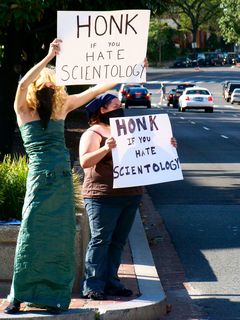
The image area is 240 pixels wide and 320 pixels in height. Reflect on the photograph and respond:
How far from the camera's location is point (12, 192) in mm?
8672

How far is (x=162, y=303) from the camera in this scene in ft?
26.2

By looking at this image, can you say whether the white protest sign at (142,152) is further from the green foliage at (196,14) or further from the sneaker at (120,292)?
the green foliage at (196,14)

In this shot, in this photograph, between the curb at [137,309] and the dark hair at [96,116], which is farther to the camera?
the dark hair at [96,116]

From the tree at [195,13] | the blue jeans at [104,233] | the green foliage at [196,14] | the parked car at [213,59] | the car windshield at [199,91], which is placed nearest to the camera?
the blue jeans at [104,233]

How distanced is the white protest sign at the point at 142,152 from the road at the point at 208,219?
125 cm

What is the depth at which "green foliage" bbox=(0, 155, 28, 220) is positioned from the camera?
339 inches

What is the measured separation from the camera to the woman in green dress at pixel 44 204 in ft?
23.1

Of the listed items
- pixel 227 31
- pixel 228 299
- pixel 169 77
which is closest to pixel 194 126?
pixel 227 31

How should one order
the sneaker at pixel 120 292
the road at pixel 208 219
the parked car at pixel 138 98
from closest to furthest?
the sneaker at pixel 120 292 < the road at pixel 208 219 < the parked car at pixel 138 98

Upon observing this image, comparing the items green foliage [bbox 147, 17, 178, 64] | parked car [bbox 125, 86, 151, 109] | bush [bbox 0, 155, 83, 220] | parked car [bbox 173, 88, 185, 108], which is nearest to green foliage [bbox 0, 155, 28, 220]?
bush [bbox 0, 155, 83, 220]

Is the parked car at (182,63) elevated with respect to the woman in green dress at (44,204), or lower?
lower

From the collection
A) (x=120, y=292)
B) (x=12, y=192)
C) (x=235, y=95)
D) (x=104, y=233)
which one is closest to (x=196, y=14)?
(x=235, y=95)

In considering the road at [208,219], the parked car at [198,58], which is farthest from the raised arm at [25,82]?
the parked car at [198,58]

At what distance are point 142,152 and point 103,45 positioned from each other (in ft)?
3.02
